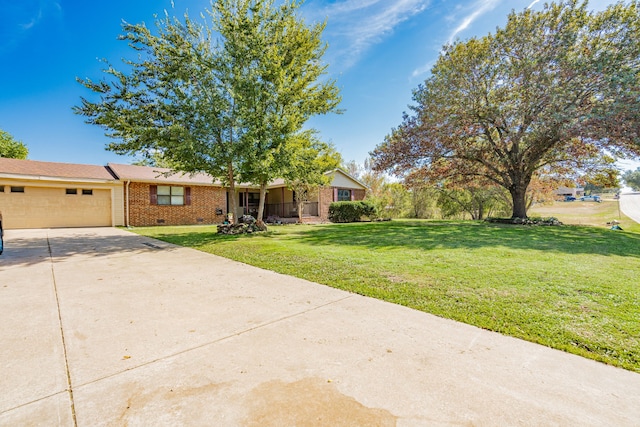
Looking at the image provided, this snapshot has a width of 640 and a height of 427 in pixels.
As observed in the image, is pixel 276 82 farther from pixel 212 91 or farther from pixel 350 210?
pixel 350 210

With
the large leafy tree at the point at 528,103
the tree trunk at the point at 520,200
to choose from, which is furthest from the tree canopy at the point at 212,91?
the tree trunk at the point at 520,200

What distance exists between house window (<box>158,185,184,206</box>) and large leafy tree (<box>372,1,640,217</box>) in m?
12.3

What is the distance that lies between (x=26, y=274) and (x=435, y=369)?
6.59m

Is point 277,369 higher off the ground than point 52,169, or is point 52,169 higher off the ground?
point 52,169

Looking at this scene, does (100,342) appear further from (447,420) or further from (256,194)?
(256,194)

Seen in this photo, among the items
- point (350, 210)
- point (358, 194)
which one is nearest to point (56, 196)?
point (350, 210)

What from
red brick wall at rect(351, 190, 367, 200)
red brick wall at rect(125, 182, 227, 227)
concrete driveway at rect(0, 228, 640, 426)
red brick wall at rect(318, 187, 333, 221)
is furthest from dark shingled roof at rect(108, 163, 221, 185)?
concrete driveway at rect(0, 228, 640, 426)

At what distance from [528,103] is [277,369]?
49.6ft

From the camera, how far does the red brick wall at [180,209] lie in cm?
1658

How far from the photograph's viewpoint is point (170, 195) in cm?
1764

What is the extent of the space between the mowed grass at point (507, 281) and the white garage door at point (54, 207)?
12.5 m

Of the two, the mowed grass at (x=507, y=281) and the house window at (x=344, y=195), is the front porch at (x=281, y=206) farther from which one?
the mowed grass at (x=507, y=281)

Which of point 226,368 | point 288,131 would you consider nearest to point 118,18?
point 288,131

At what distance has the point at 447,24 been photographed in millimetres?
11062
